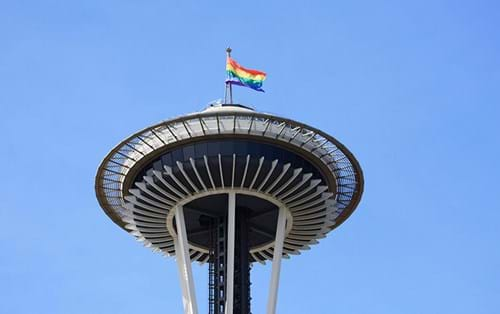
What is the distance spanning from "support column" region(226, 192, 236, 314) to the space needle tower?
79 millimetres

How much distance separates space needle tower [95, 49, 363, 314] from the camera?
8756cm

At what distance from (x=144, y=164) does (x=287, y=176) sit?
11344 mm

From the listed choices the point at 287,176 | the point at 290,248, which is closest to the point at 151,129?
the point at 287,176

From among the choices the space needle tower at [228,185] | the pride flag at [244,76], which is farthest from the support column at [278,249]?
the pride flag at [244,76]

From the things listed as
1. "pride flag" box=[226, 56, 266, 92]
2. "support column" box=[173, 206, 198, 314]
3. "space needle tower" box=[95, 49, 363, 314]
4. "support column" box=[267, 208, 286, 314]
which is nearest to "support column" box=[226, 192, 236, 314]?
"space needle tower" box=[95, 49, 363, 314]

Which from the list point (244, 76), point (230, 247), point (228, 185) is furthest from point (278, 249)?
point (244, 76)

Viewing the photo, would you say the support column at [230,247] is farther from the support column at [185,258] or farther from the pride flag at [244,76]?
the pride flag at [244,76]

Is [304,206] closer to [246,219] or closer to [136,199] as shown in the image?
[246,219]

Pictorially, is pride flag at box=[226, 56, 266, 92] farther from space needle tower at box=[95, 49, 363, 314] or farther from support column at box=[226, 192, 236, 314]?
support column at box=[226, 192, 236, 314]

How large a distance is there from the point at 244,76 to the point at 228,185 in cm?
1145

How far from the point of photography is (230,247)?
9025cm

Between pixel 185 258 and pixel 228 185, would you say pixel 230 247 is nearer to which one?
pixel 185 258

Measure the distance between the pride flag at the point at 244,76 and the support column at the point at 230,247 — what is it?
11.2m

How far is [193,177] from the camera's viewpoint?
88125mm
